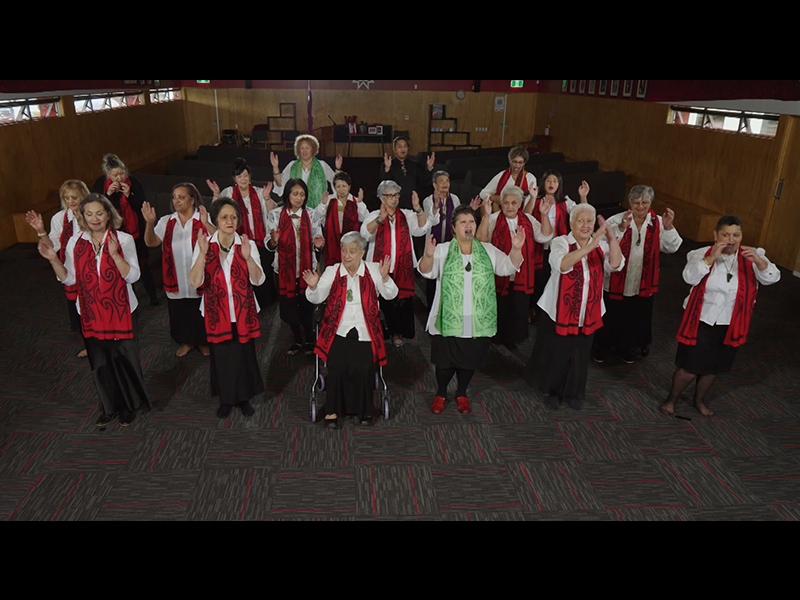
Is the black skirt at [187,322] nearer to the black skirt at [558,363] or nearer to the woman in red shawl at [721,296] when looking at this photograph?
the black skirt at [558,363]

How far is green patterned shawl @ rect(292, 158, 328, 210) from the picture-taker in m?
5.61

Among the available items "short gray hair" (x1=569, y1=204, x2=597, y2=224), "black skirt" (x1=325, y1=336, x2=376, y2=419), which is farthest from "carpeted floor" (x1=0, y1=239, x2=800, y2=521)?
"short gray hair" (x1=569, y1=204, x2=597, y2=224)

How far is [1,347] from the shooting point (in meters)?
4.93

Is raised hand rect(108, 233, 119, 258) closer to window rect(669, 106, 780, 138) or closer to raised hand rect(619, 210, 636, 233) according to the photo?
raised hand rect(619, 210, 636, 233)

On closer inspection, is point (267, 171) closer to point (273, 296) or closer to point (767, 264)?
point (273, 296)

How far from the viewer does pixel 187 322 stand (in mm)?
4711

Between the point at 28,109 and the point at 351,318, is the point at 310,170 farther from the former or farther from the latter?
the point at 28,109

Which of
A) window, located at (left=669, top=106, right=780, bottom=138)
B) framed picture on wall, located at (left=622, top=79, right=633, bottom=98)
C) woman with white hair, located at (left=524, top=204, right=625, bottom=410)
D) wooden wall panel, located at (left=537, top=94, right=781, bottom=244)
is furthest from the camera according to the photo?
framed picture on wall, located at (left=622, top=79, right=633, bottom=98)

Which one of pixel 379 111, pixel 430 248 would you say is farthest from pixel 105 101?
pixel 430 248

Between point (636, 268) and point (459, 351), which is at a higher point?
point (636, 268)

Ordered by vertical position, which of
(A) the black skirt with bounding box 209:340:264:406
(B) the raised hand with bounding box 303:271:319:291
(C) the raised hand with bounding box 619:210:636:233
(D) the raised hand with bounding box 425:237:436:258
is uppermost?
(C) the raised hand with bounding box 619:210:636:233

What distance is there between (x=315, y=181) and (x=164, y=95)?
10125mm

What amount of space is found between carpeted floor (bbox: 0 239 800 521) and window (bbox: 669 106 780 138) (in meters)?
3.93

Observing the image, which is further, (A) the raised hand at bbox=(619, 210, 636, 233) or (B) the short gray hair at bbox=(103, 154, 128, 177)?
(B) the short gray hair at bbox=(103, 154, 128, 177)
